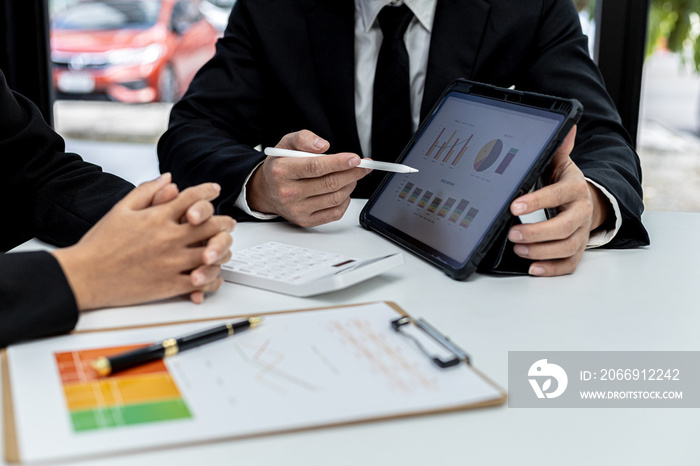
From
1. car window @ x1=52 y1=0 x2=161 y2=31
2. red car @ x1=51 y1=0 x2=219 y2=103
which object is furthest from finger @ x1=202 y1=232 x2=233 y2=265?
car window @ x1=52 y1=0 x2=161 y2=31

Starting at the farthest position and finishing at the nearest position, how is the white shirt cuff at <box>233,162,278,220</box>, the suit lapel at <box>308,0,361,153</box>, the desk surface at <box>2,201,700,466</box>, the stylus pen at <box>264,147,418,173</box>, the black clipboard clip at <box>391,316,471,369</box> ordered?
the suit lapel at <box>308,0,361,153</box> → the white shirt cuff at <box>233,162,278,220</box> → the stylus pen at <box>264,147,418,173</box> → the black clipboard clip at <box>391,316,471,369</box> → the desk surface at <box>2,201,700,466</box>

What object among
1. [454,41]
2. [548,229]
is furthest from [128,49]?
[548,229]

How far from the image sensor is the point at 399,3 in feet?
4.14

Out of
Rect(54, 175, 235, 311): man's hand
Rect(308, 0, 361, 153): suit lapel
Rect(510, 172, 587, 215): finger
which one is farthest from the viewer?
Rect(308, 0, 361, 153): suit lapel

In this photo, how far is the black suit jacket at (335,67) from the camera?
49.7 inches

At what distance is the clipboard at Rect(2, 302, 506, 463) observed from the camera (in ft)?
1.57

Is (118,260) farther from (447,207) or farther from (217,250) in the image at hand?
(447,207)

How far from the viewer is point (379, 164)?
918mm

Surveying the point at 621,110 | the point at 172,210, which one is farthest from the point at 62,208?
the point at 621,110

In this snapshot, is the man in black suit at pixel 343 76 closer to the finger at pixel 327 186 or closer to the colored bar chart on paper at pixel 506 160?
the finger at pixel 327 186

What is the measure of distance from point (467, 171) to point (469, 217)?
0.25ft

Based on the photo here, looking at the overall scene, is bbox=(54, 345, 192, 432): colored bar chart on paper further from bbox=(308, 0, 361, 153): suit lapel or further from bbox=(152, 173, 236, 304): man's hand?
bbox=(308, 0, 361, 153): suit lapel

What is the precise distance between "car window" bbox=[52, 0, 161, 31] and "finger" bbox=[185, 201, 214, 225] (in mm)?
1996

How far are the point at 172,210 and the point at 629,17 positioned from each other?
1642 millimetres
